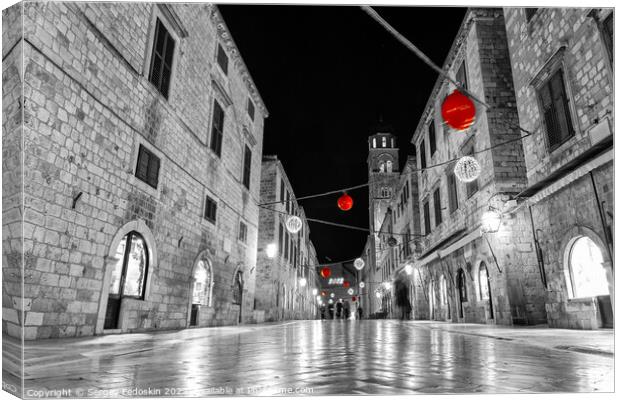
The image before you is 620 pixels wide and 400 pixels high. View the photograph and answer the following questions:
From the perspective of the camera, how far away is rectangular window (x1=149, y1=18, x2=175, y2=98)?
365 inches

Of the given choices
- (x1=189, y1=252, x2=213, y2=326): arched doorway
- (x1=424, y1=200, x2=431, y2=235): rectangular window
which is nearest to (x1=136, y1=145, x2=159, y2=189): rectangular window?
(x1=189, y1=252, x2=213, y2=326): arched doorway

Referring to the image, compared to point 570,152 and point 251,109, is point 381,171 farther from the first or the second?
point 570,152

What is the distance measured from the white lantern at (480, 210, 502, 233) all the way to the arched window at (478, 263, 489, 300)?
1.81m

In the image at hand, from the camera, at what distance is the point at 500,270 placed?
35.2 feet

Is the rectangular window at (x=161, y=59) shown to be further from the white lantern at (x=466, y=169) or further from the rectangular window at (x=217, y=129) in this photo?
the white lantern at (x=466, y=169)

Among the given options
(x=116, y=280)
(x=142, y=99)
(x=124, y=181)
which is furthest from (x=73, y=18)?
(x=116, y=280)

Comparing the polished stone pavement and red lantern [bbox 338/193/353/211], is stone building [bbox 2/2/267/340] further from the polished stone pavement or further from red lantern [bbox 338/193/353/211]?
red lantern [bbox 338/193/353/211]

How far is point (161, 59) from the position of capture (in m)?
9.65

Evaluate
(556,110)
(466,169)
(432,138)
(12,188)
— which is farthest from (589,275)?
(432,138)

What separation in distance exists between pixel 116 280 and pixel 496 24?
14241mm

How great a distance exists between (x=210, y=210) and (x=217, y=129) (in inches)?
122

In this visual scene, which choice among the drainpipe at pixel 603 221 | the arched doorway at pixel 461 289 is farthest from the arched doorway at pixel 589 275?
the arched doorway at pixel 461 289

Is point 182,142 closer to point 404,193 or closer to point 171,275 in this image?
point 171,275

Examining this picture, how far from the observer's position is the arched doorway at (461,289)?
1387 centimetres
